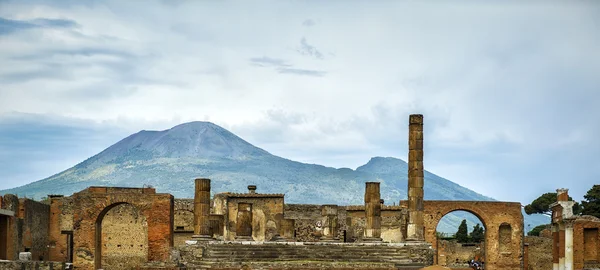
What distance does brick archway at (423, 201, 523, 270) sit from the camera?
67.2 m

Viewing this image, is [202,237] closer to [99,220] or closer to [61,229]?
[99,220]

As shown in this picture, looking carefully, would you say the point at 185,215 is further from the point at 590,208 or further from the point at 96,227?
the point at 590,208

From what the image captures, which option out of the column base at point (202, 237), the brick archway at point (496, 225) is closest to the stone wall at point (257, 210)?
the brick archway at point (496, 225)

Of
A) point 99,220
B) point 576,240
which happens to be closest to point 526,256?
point 576,240

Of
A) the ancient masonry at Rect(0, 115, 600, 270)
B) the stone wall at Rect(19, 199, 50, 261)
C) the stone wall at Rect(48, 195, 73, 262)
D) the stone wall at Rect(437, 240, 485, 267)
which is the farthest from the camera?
the stone wall at Rect(437, 240, 485, 267)

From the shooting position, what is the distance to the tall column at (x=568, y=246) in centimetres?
5791

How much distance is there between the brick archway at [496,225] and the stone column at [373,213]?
1302cm

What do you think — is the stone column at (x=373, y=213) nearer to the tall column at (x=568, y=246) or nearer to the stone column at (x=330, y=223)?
the stone column at (x=330, y=223)

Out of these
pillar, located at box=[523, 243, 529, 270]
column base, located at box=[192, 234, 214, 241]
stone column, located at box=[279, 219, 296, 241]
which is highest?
stone column, located at box=[279, 219, 296, 241]

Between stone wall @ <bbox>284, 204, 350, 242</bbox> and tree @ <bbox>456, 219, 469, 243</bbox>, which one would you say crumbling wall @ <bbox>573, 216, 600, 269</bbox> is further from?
tree @ <bbox>456, 219, 469, 243</bbox>

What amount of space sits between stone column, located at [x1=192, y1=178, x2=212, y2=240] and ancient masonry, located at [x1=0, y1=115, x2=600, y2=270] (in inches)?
1.8

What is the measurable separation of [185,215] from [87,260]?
14702 mm

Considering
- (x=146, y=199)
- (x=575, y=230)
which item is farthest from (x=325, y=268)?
(x=575, y=230)

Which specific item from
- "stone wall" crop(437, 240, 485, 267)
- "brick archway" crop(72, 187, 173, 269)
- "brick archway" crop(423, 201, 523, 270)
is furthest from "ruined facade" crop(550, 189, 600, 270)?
"brick archway" crop(72, 187, 173, 269)
